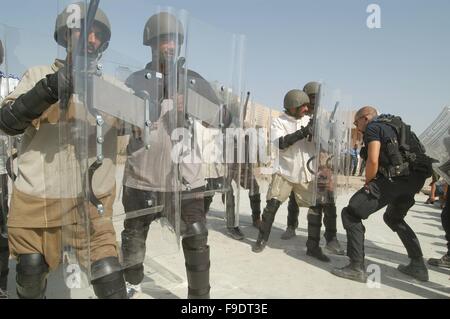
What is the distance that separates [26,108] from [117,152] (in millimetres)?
445

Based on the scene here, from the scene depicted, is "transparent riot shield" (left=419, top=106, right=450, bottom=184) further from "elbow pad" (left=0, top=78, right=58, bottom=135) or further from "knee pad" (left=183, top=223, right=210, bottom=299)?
"elbow pad" (left=0, top=78, right=58, bottom=135)

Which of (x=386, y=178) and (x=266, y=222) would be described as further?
(x=266, y=222)

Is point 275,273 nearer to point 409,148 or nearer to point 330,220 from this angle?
point 330,220

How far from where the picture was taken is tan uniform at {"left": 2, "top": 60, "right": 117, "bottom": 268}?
172 centimetres

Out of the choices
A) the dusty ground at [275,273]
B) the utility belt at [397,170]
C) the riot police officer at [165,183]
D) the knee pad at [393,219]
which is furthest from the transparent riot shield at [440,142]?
the riot police officer at [165,183]

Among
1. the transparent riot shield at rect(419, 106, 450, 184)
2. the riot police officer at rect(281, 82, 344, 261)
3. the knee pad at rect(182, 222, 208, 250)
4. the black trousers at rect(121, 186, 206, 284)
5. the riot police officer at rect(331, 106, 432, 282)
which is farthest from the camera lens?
the riot police officer at rect(281, 82, 344, 261)

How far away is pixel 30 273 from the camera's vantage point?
1.77 m

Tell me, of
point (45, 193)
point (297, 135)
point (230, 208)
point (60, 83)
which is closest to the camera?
point (60, 83)

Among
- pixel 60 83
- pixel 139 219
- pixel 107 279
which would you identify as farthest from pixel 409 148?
pixel 60 83

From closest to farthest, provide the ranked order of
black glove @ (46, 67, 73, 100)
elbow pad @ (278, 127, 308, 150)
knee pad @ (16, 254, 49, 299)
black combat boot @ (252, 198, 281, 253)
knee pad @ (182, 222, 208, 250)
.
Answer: black glove @ (46, 67, 73, 100)
knee pad @ (16, 254, 49, 299)
knee pad @ (182, 222, 208, 250)
elbow pad @ (278, 127, 308, 150)
black combat boot @ (252, 198, 281, 253)

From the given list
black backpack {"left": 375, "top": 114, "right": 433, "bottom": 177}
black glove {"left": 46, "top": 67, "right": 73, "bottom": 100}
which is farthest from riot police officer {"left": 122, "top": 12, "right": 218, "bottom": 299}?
black backpack {"left": 375, "top": 114, "right": 433, "bottom": 177}

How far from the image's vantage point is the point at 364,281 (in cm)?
318
